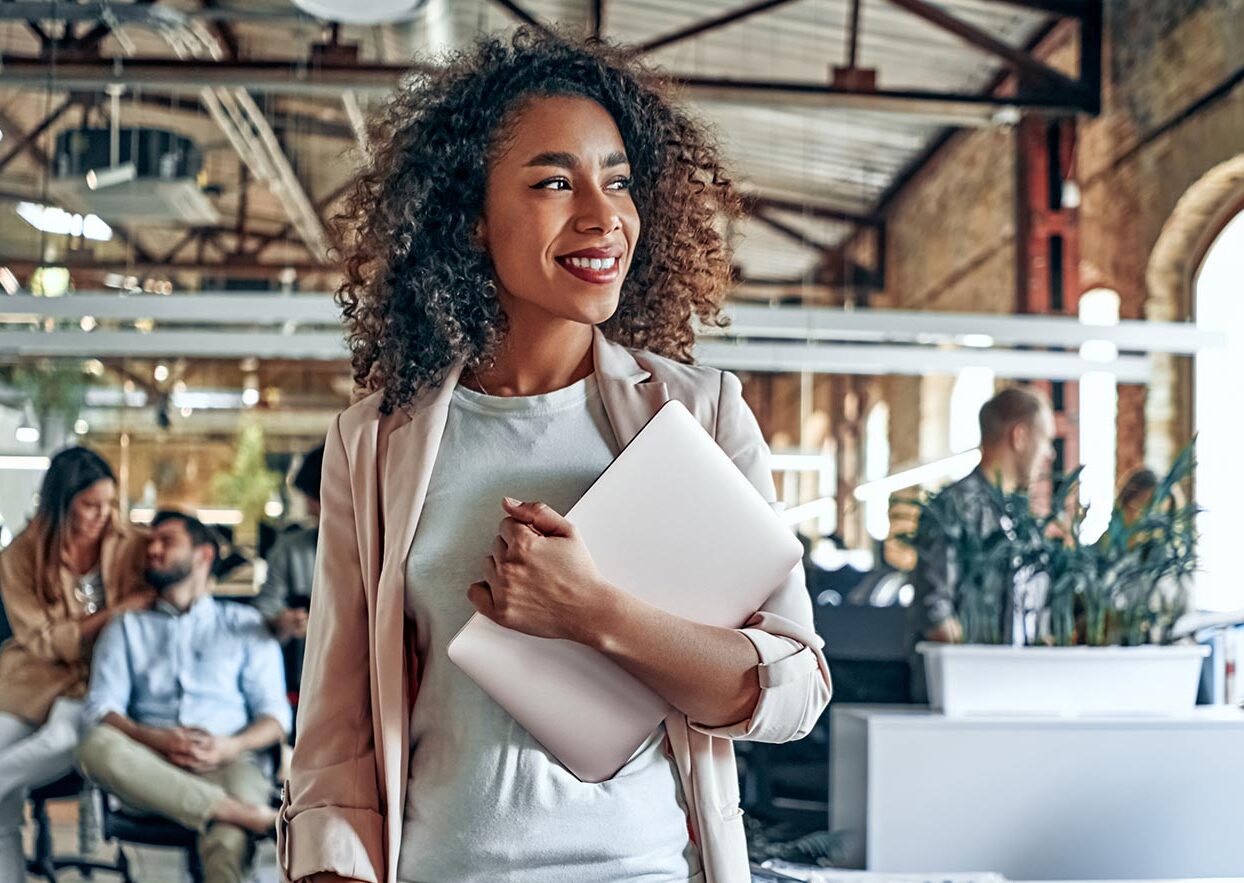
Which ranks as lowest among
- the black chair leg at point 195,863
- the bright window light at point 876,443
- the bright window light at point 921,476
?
the black chair leg at point 195,863

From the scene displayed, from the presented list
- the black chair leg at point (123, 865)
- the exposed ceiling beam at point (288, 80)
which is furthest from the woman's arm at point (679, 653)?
the exposed ceiling beam at point (288, 80)

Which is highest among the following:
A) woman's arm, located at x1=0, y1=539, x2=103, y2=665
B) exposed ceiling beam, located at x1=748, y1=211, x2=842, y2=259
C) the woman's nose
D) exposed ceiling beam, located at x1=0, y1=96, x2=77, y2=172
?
exposed ceiling beam, located at x1=748, y1=211, x2=842, y2=259

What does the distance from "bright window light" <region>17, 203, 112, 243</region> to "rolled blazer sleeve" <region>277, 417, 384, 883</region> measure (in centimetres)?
690

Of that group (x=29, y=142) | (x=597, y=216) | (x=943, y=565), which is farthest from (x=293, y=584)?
(x=597, y=216)

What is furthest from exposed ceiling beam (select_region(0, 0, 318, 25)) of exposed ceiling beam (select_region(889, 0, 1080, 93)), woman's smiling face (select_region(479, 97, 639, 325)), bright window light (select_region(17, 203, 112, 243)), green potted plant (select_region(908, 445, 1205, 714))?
woman's smiling face (select_region(479, 97, 639, 325))

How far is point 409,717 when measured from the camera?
1.08 m

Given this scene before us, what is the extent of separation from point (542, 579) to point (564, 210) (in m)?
0.30

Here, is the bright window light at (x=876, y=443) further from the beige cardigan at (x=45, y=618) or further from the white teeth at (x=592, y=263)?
the white teeth at (x=592, y=263)

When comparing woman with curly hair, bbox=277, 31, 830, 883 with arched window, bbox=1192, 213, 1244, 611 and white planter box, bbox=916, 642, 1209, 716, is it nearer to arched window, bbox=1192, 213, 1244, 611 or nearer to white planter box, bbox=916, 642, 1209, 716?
white planter box, bbox=916, 642, 1209, 716

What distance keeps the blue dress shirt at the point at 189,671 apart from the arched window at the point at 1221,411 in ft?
15.1

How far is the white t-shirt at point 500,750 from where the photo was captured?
1018 mm

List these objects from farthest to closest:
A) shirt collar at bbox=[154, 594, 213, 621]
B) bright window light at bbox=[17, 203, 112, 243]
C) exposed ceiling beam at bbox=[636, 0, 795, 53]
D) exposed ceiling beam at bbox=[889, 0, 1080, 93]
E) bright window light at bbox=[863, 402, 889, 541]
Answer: bright window light at bbox=[863, 402, 889, 541] < exposed ceiling beam at bbox=[889, 0, 1080, 93] < exposed ceiling beam at bbox=[636, 0, 795, 53] < bright window light at bbox=[17, 203, 112, 243] < shirt collar at bbox=[154, 594, 213, 621]

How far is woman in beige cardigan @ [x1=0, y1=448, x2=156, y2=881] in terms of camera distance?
414 cm

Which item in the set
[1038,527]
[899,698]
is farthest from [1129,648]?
[899,698]
